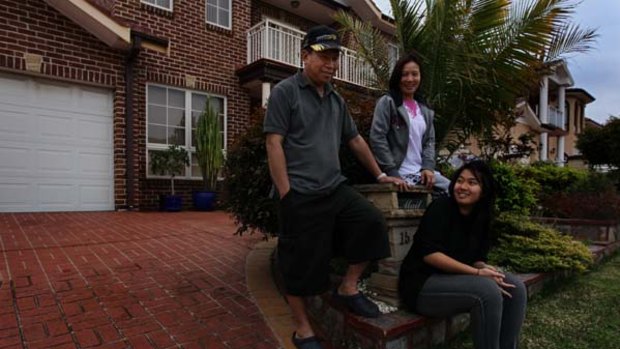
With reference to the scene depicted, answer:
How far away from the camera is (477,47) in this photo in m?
4.07

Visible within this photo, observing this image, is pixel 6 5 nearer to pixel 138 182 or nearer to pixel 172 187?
pixel 138 182

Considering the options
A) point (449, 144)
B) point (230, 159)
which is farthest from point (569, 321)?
point (230, 159)

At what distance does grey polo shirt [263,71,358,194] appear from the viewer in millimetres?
2174

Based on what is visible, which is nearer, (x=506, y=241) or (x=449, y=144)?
(x=506, y=241)

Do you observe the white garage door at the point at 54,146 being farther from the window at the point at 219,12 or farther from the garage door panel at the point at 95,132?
the window at the point at 219,12

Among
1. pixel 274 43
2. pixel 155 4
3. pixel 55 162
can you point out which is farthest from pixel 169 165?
pixel 274 43

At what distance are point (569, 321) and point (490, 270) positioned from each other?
4.13 feet

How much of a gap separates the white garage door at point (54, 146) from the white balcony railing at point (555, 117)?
20.6m

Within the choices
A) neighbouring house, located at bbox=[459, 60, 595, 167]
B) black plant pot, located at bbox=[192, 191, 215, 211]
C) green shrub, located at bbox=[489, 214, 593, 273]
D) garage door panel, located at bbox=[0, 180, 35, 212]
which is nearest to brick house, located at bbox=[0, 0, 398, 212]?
garage door panel, located at bbox=[0, 180, 35, 212]

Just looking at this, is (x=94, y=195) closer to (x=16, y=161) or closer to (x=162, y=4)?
(x=16, y=161)

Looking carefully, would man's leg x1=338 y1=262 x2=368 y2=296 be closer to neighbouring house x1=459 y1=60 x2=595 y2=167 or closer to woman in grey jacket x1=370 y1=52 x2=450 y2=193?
woman in grey jacket x1=370 y1=52 x2=450 y2=193

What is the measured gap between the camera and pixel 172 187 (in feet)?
26.7

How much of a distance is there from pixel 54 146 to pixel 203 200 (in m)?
2.75


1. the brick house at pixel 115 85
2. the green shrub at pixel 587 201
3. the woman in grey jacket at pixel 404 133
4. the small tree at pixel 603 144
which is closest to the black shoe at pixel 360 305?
the woman in grey jacket at pixel 404 133
